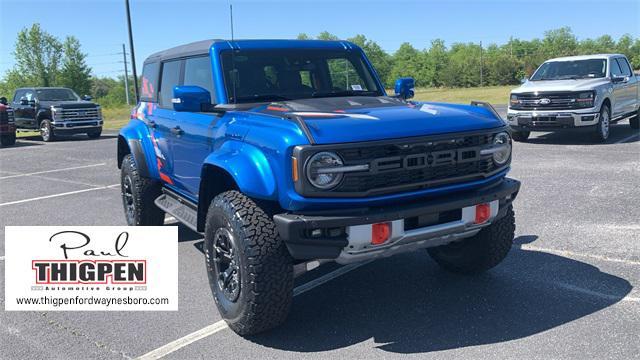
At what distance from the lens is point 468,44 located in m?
136

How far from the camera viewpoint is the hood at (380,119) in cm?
342

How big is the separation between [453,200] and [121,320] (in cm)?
244

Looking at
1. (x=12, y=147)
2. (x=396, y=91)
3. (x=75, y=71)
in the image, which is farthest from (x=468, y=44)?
(x=396, y=91)

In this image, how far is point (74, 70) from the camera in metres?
76.0

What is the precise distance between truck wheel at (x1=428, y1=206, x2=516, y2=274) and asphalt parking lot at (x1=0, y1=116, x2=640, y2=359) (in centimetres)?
13

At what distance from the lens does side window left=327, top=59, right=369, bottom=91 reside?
513 centimetres

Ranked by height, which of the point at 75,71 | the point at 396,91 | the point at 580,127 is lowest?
the point at 580,127

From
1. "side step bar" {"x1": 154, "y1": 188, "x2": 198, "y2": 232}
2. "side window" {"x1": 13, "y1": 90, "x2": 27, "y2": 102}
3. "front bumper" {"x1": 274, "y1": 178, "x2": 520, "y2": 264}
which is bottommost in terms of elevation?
"side step bar" {"x1": 154, "y1": 188, "x2": 198, "y2": 232}

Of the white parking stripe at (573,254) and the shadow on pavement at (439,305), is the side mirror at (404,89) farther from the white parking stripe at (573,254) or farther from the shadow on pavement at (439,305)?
the white parking stripe at (573,254)

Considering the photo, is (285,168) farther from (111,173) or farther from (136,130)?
(111,173)

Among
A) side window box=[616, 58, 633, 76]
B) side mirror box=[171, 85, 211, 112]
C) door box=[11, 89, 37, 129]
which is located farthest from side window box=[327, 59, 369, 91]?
door box=[11, 89, 37, 129]

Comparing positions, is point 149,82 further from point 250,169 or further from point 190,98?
point 250,169

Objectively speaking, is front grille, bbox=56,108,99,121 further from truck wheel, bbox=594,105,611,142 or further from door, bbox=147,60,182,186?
truck wheel, bbox=594,105,611,142

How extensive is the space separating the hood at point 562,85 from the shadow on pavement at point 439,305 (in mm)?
7906
